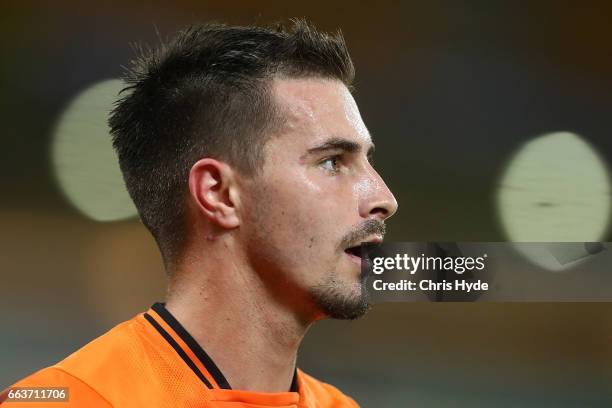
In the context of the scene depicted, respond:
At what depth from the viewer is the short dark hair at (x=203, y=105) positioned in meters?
1.51

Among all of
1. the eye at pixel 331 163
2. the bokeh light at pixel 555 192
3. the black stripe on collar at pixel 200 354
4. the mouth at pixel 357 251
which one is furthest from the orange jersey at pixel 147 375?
the bokeh light at pixel 555 192

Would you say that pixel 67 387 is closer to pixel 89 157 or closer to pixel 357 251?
pixel 357 251

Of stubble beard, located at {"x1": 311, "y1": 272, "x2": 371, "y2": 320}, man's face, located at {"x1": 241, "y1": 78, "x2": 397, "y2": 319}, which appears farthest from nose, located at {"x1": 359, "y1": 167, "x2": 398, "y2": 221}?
stubble beard, located at {"x1": 311, "y1": 272, "x2": 371, "y2": 320}

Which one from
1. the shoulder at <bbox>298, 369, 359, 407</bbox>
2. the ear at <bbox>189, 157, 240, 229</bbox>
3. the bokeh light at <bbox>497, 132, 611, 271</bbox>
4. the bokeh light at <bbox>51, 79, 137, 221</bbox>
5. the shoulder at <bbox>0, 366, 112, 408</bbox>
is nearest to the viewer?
→ the shoulder at <bbox>0, 366, 112, 408</bbox>

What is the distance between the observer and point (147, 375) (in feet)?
4.68

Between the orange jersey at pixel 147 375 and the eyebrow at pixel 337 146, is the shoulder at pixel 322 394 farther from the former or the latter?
the eyebrow at pixel 337 146

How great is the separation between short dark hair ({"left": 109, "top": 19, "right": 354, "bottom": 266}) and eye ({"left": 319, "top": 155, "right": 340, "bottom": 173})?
4.7 inches

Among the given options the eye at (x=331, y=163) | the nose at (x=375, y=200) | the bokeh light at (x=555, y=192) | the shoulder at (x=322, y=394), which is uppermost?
the bokeh light at (x=555, y=192)

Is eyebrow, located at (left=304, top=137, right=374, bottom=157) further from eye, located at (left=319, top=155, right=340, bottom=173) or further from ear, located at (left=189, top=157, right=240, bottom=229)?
ear, located at (left=189, top=157, right=240, bottom=229)

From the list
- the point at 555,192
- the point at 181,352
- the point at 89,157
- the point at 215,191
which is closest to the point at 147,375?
the point at 181,352

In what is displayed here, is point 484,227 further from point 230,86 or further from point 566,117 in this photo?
point 230,86

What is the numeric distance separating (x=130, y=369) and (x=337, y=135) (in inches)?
23.3

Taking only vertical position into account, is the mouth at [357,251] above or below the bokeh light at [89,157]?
below

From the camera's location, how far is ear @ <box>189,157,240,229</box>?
4.82ft
